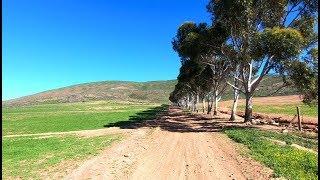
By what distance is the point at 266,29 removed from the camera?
3769 cm

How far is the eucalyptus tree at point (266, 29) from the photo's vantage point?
1453 inches

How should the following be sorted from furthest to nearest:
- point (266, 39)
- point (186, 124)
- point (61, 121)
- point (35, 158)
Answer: point (61, 121) < point (186, 124) < point (266, 39) < point (35, 158)

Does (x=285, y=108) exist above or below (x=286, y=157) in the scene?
above

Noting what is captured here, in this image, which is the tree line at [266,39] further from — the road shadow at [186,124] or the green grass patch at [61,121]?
the green grass patch at [61,121]

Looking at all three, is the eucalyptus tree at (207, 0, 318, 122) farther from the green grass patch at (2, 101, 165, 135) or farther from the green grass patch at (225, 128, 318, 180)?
the green grass patch at (2, 101, 165, 135)

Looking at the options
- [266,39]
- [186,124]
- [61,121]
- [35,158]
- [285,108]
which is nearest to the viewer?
[35,158]

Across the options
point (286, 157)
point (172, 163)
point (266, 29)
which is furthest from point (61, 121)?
point (286, 157)

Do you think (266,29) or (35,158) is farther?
(266,29)

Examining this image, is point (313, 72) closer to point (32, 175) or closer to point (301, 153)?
point (301, 153)

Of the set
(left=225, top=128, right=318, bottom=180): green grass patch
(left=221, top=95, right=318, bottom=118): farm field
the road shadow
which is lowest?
(left=225, top=128, right=318, bottom=180): green grass patch

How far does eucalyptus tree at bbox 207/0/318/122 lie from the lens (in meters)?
36.9

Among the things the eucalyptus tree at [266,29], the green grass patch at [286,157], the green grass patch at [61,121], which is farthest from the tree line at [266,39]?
the green grass patch at [61,121]

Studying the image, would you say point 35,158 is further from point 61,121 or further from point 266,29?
point 61,121

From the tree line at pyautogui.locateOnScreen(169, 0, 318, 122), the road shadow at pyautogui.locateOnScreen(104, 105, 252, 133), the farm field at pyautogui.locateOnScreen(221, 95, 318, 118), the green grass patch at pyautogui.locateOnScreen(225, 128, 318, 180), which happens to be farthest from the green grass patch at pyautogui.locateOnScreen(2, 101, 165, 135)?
the green grass patch at pyautogui.locateOnScreen(225, 128, 318, 180)
